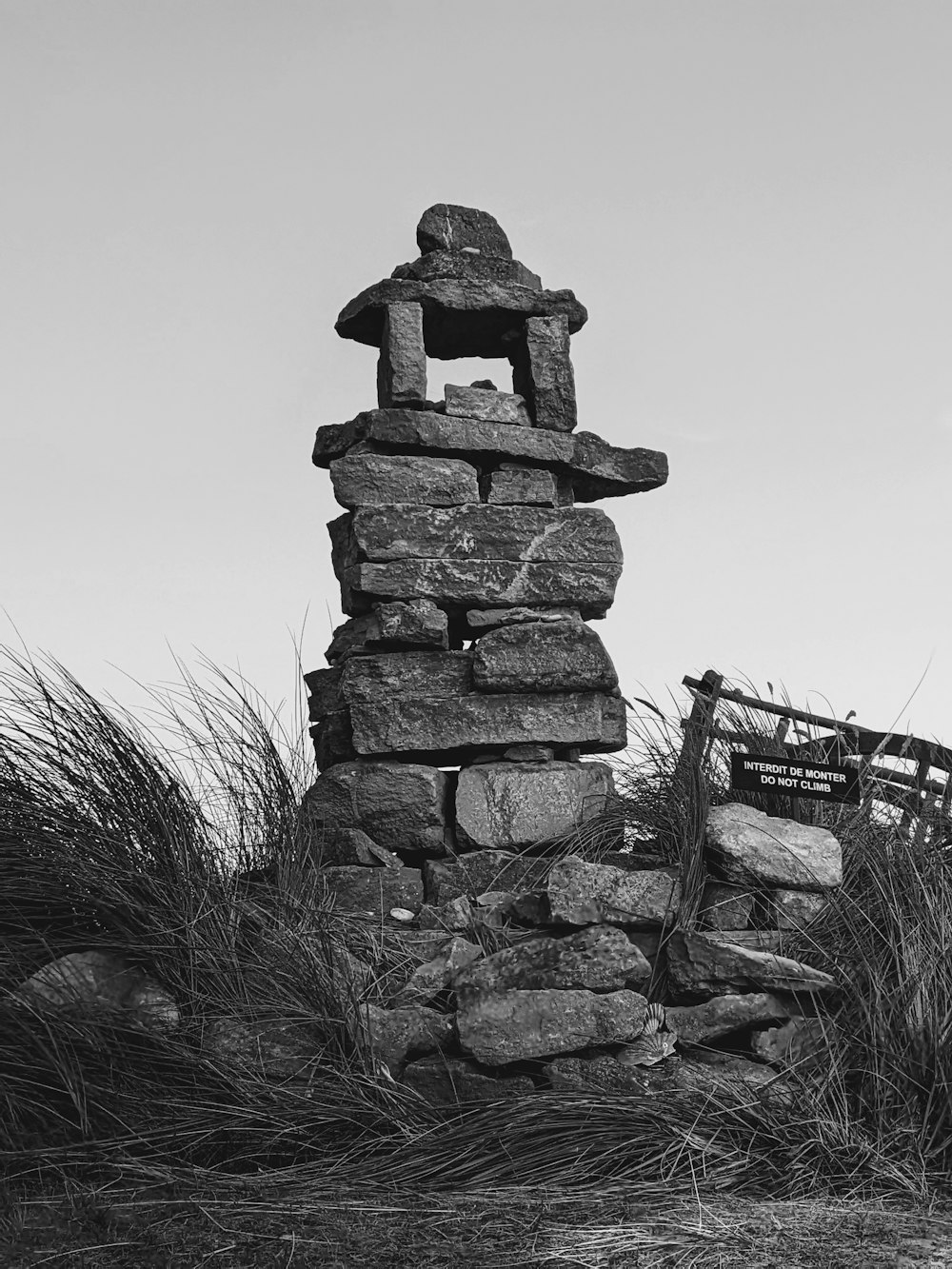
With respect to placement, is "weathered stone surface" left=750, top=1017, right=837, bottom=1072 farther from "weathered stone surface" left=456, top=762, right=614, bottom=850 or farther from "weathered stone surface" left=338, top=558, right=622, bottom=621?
"weathered stone surface" left=338, top=558, right=622, bottom=621

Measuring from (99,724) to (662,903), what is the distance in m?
2.32

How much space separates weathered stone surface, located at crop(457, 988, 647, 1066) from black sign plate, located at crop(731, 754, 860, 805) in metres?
1.29

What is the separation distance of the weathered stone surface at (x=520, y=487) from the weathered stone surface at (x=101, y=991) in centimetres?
277

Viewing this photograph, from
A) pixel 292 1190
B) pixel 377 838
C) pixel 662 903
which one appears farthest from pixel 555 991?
pixel 377 838

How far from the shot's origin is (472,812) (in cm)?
615

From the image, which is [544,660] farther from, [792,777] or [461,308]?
[461,308]

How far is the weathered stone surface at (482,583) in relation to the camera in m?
6.30

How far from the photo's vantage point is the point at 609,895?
17.3 ft

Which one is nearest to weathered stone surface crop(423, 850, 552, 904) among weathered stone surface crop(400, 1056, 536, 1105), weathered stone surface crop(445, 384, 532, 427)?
weathered stone surface crop(400, 1056, 536, 1105)

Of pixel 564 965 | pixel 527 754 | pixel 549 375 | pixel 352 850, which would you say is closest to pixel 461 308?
pixel 549 375

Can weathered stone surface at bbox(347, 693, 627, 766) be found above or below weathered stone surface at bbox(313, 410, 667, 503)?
below

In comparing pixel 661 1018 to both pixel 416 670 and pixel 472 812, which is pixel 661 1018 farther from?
pixel 416 670

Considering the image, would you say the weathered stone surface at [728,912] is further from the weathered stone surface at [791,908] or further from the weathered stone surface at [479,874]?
the weathered stone surface at [479,874]

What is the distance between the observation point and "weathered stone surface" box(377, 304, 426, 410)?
654 cm
